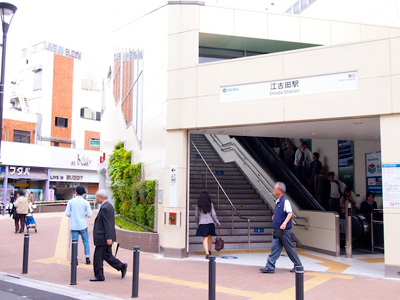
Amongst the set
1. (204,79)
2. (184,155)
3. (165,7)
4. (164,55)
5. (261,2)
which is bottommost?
(184,155)

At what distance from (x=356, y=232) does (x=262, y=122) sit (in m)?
4.98

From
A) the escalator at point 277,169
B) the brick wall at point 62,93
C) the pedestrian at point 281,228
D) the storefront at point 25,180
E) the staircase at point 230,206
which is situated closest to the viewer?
the pedestrian at point 281,228

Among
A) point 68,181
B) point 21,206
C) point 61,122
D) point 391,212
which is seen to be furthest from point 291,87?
point 61,122

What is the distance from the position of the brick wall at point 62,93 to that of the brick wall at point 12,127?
2.72 meters

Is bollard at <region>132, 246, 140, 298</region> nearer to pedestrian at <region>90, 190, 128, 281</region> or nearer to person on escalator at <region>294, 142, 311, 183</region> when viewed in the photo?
pedestrian at <region>90, 190, 128, 281</region>

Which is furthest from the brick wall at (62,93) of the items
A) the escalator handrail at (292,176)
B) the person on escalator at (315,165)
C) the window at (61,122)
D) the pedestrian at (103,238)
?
the pedestrian at (103,238)

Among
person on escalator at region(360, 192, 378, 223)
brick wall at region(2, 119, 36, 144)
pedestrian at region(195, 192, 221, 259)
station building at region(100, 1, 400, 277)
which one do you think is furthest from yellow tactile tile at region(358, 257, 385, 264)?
brick wall at region(2, 119, 36, 144)

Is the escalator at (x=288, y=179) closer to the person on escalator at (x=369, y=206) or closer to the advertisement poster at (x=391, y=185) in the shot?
the person on escalator at (x=369, y=206)

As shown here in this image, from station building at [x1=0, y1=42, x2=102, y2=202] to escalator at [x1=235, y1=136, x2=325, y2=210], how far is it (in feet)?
81.5

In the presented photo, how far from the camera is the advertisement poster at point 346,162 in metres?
14.4

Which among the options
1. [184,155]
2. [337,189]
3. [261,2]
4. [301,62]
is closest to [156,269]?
[184,155]

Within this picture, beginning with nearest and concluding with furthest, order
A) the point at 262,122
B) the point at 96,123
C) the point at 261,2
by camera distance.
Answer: the point at 262,122 < the point at 261,2 < the point at 96,123

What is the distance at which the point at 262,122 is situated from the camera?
10141 mm

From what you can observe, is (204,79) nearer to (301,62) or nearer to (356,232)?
(301,62)
